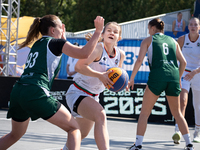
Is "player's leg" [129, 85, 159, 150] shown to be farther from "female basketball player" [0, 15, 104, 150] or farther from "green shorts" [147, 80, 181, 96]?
"female basketball player" [0, 15, 104, 150]

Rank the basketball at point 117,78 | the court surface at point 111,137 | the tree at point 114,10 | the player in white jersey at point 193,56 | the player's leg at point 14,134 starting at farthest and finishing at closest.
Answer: the tree at point 114,10, the player in white jersey at point 193,56, the court surface at point 111,137, the basketball at point 117,78, the player's leg at point 14,134

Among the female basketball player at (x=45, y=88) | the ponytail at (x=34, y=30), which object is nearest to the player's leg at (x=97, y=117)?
the female basketball player at (x=45, y=88)

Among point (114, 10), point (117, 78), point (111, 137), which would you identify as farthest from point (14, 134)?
point (114, 10)

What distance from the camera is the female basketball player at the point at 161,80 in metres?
5.37

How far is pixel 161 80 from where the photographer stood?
5.38m

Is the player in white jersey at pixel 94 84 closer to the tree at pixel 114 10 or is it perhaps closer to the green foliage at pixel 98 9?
the green foliage at pixel 98 9

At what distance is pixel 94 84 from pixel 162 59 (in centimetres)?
137

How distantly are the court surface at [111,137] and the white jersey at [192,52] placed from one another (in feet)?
4.97

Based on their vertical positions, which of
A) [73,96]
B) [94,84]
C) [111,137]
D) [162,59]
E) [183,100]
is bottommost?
[111,137]

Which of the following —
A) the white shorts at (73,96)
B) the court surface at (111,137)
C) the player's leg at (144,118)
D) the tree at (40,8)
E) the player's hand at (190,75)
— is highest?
the tree at (40,8)

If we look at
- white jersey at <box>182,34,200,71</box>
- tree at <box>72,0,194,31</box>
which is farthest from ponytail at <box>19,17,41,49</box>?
tree at <box>72,0,194,31</box>

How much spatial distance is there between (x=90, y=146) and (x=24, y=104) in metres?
2.57

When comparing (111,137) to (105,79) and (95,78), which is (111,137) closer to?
(95,78)

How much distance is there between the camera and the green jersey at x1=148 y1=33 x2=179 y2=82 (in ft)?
17.7
